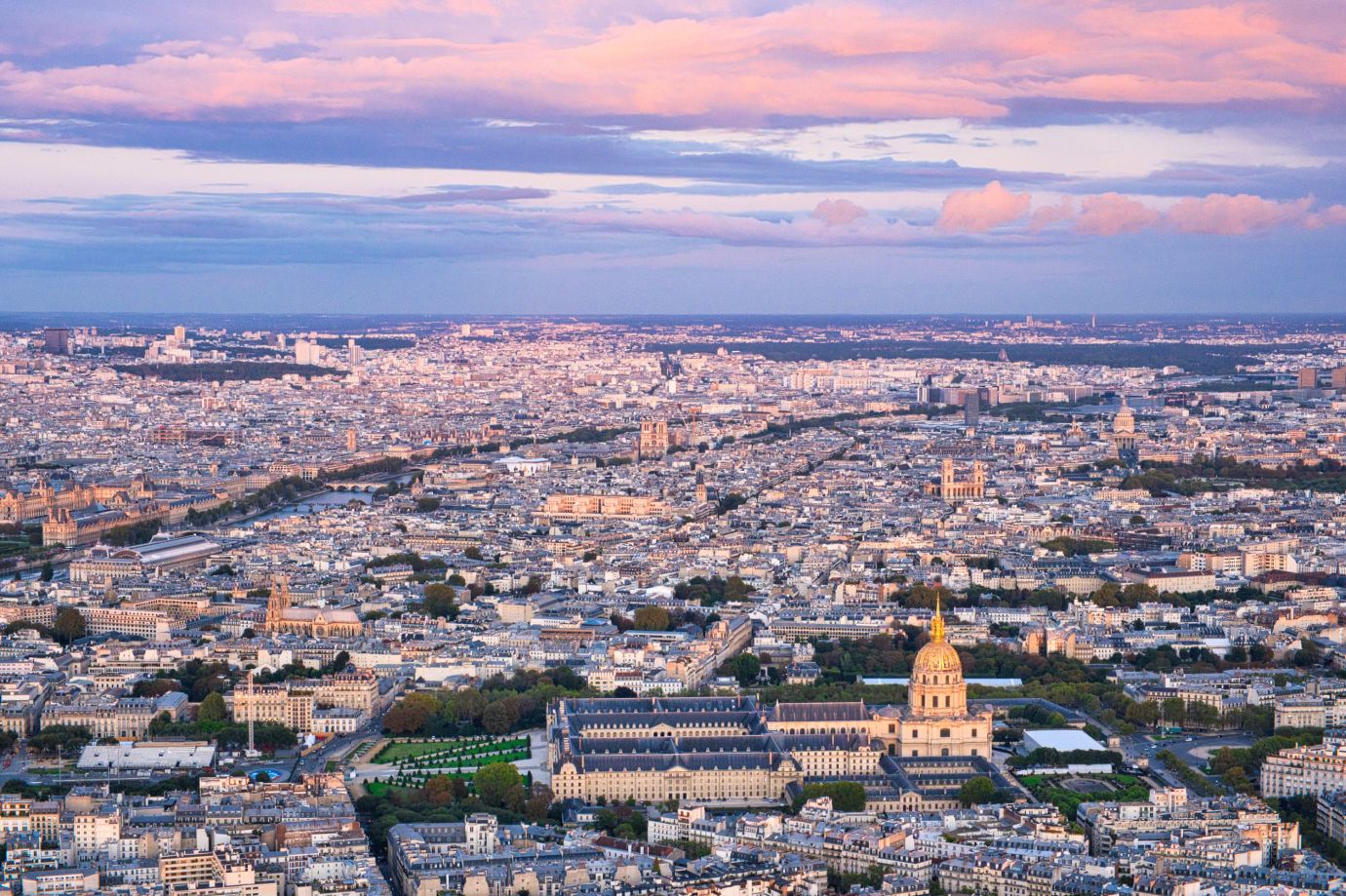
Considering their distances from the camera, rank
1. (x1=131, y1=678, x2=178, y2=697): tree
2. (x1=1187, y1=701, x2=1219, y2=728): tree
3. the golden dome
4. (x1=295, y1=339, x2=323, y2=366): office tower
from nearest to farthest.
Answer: the golden dome, (x1=1187, y1=701, x2=1219, y2=728): tree, (x1=131, y1=678, x2=178, y2=697): tree, (x1=295, y1=339, x2=323, y2=366): office tower

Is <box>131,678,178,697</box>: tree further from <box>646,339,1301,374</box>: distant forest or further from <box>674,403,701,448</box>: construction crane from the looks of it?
<box>646,339,1301,374</box>: distant forest

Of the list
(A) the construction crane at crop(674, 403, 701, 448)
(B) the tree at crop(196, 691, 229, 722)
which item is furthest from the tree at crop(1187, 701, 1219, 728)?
(A) the construction crane at crop(674, 403, 701, 448)

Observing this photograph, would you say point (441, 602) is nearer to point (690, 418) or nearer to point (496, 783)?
point (496, 783)

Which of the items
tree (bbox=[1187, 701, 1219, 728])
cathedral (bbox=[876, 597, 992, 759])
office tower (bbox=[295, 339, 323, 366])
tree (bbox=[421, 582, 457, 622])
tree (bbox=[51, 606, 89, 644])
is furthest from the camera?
office tower (bbox=[295, 339, 323, 366])

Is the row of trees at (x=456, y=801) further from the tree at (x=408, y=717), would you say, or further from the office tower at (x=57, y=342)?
the office tower at (x=57, y=342)

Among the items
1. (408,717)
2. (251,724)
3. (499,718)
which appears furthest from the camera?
(408,717)

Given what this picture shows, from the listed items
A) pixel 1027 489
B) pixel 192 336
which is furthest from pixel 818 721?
pixel 192 336

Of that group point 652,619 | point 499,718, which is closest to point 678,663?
point 499,718
